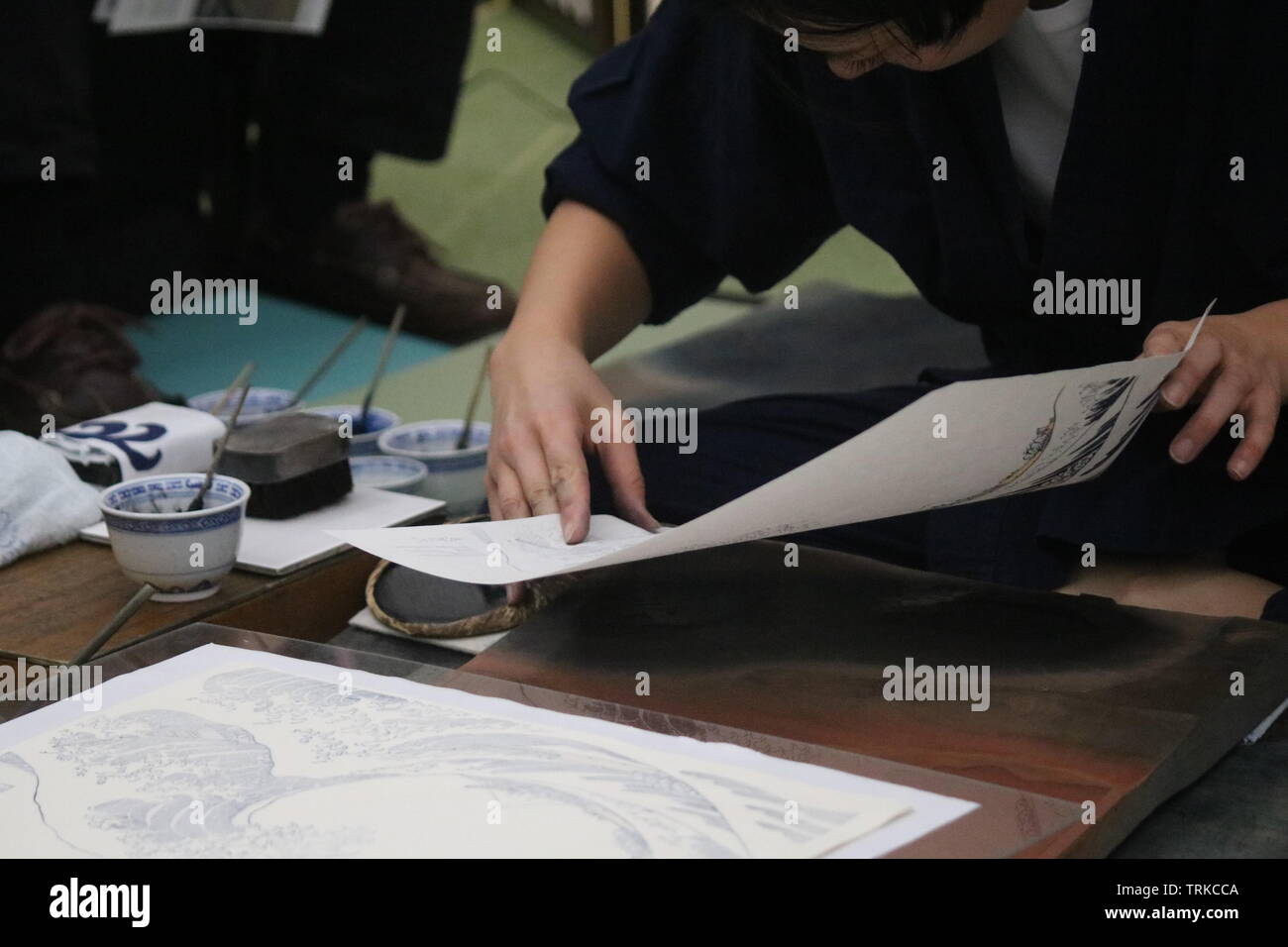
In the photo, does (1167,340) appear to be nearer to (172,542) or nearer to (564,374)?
(564,374)

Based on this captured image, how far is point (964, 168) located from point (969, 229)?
4cm

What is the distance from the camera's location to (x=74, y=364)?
5.55ft

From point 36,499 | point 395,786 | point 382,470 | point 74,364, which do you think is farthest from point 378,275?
point 395,786

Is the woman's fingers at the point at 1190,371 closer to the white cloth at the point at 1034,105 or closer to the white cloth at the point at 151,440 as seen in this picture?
the white cloth at the point at 1034,105

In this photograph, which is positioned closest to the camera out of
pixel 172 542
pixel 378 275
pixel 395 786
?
pixel 395 786

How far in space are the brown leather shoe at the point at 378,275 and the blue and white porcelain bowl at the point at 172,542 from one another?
1.49 meters

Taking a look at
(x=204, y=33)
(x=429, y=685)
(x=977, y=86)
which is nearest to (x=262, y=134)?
(x=204, y=33)

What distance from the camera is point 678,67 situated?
1.08 m

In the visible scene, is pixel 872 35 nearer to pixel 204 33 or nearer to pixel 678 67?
pixel 678 67

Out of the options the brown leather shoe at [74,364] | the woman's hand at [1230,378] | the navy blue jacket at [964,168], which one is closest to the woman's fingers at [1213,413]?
the woman's hand at [1230,378]

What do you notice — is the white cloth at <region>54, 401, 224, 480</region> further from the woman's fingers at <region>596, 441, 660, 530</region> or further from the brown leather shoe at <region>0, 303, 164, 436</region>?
the brown leather shoe at <region>0, 303, 164, 436</region>

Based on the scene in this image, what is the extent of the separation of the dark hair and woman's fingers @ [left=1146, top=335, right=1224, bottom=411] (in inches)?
7.7

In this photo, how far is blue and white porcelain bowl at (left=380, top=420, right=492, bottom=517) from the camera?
1140mm

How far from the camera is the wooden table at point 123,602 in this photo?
0.81m
